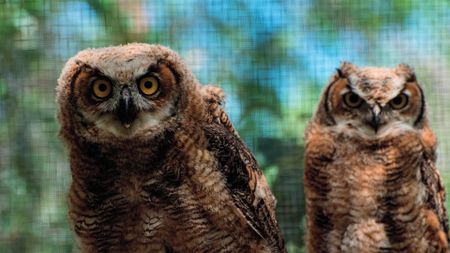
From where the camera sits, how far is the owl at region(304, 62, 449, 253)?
1797 mm

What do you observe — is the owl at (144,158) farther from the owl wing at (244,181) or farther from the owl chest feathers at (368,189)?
the owl chest feathers at (368,189)

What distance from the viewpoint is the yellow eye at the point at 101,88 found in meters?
1.41

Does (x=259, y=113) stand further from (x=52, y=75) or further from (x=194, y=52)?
(x=52, y=75)

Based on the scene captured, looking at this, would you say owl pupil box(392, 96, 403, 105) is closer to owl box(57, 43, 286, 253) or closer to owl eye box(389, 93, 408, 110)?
owl eye box(389, 93, 408, 110)

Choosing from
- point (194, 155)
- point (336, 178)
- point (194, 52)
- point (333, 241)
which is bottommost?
point (333, 241)

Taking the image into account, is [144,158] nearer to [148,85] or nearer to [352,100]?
[148,85]

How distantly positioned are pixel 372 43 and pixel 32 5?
930mm

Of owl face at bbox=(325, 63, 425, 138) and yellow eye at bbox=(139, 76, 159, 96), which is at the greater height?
yellow eye at bbox=(139, 76, 159, 96)

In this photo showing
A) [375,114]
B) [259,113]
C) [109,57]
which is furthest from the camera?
[259,113]

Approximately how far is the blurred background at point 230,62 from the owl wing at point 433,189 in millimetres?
302

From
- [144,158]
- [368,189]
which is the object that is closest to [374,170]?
[368,189]

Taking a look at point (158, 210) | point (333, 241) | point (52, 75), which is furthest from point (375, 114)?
point (52, 75)

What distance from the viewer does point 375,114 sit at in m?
1.83

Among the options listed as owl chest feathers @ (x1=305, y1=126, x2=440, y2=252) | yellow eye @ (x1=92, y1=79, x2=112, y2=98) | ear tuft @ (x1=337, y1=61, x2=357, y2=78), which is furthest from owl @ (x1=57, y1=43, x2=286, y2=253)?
ear tuft @ (x1=337, y1=61, x2=357, y2=78)
